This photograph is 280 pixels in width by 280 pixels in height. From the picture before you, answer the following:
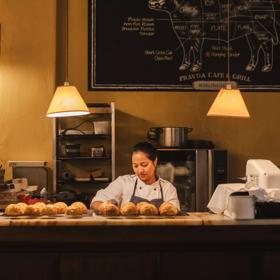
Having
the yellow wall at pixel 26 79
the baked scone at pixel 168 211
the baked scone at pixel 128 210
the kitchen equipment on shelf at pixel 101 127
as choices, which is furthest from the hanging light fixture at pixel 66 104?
the yellow wall at pixel 26 79

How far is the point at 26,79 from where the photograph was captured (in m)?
6.51

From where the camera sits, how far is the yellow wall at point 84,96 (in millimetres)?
6504

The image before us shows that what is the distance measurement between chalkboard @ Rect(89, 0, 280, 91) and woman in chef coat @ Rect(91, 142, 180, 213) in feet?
7.17

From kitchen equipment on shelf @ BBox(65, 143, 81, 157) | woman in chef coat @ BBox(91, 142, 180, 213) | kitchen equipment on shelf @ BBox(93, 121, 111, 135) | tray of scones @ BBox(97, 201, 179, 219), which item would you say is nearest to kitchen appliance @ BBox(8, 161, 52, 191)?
kitchen equipment on shelf @ BBox(65, 143, 81, 157)

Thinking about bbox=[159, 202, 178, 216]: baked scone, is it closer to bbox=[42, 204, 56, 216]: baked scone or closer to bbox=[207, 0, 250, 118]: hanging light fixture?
bbox=[42, 204, 56, 216]: baked scone

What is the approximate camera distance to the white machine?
150 inches

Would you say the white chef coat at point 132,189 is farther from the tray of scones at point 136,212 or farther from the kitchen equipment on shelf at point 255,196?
the tray of scones at point 136,212

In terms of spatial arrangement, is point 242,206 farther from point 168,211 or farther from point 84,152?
point 84,152

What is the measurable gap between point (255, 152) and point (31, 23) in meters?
2.89

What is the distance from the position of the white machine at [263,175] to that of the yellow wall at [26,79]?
302 centimetres

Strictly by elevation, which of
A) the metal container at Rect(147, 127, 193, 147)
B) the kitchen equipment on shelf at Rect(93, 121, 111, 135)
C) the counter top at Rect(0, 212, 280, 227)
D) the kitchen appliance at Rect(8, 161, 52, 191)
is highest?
the kitchen equipment on shelf at Rect(93, 121, 111, 135)
